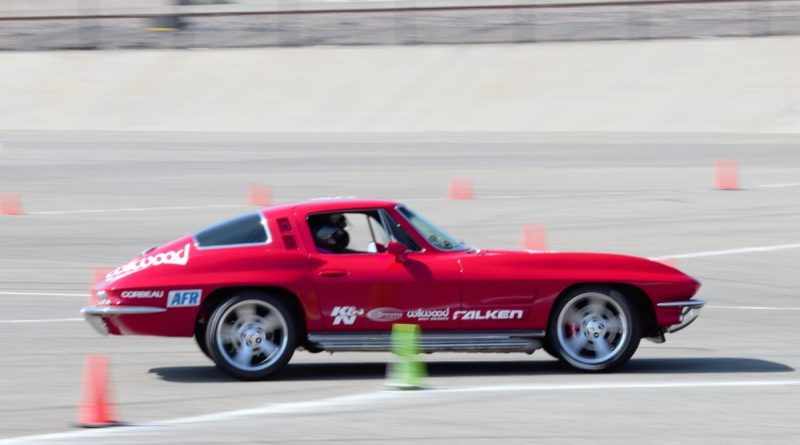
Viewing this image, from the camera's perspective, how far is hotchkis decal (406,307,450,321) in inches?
376

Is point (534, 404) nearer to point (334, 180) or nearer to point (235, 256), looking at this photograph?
point (235, 256)

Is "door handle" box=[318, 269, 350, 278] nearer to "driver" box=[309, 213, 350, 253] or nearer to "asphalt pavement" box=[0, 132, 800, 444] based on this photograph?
"driver" box=[309, 213, 350, 253]

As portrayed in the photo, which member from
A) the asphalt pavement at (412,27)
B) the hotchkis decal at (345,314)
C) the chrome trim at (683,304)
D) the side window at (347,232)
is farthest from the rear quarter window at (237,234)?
the asphalt pavement at (412,27)

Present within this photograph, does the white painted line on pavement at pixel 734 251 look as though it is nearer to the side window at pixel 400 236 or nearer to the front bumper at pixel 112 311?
the side window at pixel 400 236

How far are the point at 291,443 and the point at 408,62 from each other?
118 ft

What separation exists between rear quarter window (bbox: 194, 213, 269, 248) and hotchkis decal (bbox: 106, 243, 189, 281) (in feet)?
0.52

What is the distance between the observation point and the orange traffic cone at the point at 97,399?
7762mm

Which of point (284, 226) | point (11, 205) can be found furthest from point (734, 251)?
point (11, 205)

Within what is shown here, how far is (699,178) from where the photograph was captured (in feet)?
81.5

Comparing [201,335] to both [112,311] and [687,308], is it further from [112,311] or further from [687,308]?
[687,308]

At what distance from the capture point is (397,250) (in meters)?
9.46

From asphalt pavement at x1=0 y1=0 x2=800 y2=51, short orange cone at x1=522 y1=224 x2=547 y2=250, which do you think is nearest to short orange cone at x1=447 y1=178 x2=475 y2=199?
short orange cone at x1=522 y1=224 x2=547 y2=250

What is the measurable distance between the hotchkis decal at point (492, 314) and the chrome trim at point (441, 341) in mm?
114

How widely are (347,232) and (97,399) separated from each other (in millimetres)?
2616
